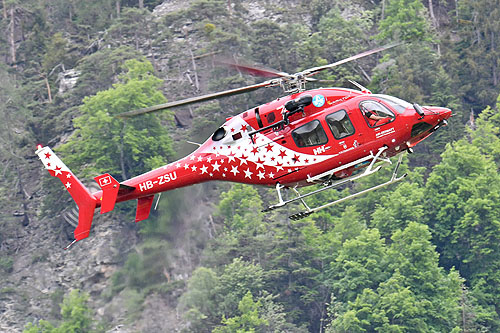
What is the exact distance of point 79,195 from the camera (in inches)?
1353

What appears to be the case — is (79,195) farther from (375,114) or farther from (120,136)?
(120,136)

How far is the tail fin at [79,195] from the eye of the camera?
34.2m

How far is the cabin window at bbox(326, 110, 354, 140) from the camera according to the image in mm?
32625

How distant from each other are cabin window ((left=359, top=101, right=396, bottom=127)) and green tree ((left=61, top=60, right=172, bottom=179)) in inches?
2126

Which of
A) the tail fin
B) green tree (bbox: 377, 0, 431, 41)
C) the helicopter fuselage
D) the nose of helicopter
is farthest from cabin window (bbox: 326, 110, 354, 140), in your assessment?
green tree (bbox: 377, 0, 431, 41)

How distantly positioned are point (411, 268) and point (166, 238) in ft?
59.4

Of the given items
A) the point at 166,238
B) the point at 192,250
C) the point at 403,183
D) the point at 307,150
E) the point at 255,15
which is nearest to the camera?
the point at 307,150

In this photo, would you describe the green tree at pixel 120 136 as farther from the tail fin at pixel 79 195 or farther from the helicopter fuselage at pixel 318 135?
the helicopter fuselage at pixel 318 135

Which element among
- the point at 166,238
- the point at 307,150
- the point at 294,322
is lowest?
the point at 294,322

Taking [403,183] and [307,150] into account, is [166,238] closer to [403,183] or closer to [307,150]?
[403,183]

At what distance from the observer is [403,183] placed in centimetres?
8550

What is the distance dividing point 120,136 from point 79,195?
54.6 meters

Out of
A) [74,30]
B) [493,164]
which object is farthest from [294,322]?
[74,30]

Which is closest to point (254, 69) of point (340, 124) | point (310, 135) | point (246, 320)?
point (310, 135)
